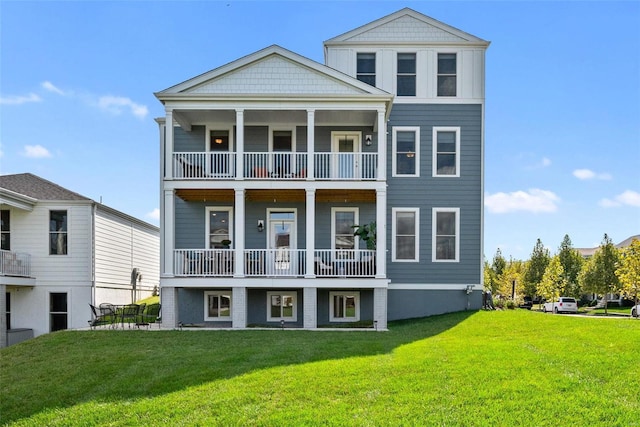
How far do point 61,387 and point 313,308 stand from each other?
7.45 m

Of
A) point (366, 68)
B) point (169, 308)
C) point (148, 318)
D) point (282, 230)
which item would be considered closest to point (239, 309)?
point (169, 308)

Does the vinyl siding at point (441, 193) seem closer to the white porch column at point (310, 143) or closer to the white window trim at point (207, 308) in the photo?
the white porch column at point (310, 143)

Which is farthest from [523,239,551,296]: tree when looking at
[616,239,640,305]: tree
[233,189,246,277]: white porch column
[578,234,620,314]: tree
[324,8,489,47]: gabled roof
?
[233,189,246,277]: white porch column

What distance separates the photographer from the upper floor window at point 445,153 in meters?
16.4

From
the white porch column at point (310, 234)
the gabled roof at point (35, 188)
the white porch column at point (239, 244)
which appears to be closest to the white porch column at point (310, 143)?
the white porch column at point (310, 234)

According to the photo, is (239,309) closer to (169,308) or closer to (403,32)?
(169,308)

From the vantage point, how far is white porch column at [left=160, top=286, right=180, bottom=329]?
13.7 m

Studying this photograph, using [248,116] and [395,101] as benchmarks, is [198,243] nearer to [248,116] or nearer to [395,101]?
[248,116]

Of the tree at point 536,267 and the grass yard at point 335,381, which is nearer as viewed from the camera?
the grass yard at point 335,381

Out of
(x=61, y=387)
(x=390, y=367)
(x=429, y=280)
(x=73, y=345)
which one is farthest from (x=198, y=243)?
(x=390, y=367)

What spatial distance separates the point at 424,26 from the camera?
16.7m

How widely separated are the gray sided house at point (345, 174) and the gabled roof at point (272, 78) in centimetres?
3

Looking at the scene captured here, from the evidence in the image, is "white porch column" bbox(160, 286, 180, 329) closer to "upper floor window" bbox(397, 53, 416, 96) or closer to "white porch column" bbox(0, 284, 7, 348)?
"white porch column" bbox(0, 284, 7, 348)

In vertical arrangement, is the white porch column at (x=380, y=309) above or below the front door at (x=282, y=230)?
below
